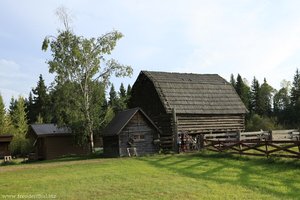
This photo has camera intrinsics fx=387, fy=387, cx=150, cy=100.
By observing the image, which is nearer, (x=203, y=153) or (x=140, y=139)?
(x=203, y=153)

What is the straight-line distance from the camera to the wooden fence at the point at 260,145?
1997 cm

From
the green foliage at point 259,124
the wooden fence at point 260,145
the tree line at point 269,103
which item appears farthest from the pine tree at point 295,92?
the wooden fence at point 260,145

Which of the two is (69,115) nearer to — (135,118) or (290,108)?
(135,118)

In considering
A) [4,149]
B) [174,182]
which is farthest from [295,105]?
[174,182]

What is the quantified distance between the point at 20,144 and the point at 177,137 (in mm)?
30446

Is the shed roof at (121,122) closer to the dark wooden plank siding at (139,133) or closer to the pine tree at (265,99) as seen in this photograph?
the dark wooden plank siding at (139,133)

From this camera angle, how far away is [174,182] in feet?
51.8

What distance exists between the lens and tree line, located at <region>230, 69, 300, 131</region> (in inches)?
2857

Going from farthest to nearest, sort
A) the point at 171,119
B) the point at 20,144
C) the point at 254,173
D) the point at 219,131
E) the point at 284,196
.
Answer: the point at 20,144
the point at 219,131
the point at 171,119
the point at 254,173
the point at 284,196

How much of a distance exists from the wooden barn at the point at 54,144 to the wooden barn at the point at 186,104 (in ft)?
29.4

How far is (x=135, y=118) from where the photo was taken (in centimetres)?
3161

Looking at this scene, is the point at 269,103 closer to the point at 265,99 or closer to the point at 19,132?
the point at 265,99

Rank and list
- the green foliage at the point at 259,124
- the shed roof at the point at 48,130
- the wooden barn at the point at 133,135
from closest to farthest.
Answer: the wooden barn at the point at 133,135, the shed roof at the point at 48,130, the green foliage at the point at 259,124

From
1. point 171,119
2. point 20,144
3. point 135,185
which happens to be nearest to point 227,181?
point 135,185
